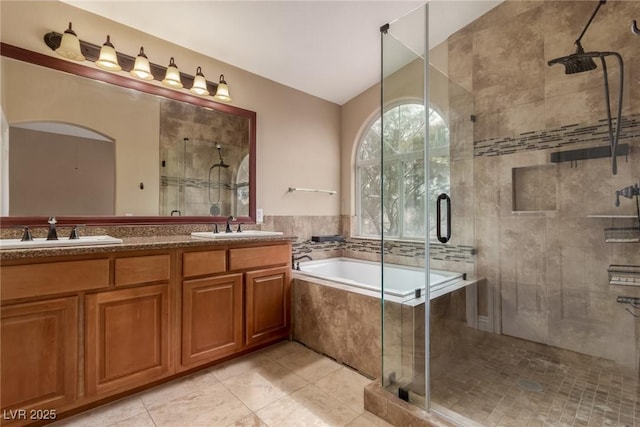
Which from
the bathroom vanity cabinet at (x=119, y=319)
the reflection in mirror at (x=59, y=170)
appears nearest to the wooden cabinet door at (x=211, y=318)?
the bathroom vanity cabinet at (x=119, y=319)

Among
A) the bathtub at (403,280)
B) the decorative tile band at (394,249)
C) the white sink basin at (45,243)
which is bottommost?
the bathtub at (403,280)

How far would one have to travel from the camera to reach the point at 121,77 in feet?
6.84

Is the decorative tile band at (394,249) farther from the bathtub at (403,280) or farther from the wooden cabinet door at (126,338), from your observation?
the wooden cabinet door at (126,338)

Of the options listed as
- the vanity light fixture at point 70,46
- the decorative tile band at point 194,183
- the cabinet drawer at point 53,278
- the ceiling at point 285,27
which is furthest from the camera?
the decorative tile band at point 194,183

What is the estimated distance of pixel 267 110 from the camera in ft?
9.62

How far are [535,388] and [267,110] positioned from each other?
120 inches

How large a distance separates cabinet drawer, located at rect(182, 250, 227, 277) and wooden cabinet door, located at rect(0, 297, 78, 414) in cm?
56

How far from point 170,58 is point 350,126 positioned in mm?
2059

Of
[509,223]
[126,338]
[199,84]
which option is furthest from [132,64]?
[509,223]

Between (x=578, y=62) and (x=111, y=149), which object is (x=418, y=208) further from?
(x=111, y=149)

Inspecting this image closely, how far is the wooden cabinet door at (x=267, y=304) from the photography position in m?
2.16

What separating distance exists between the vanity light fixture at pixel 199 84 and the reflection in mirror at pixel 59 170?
2.56 ft

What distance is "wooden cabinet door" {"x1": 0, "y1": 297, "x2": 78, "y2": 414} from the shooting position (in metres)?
1.31

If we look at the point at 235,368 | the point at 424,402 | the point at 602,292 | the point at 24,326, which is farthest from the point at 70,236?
the point at 602,292
